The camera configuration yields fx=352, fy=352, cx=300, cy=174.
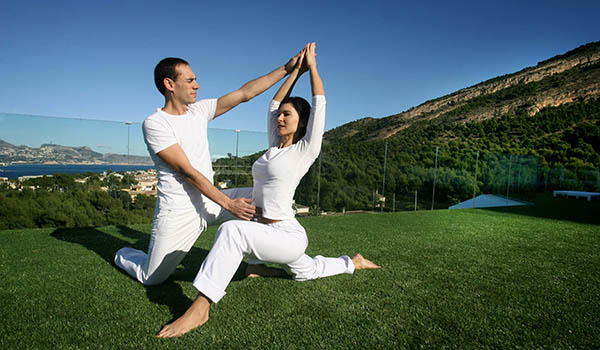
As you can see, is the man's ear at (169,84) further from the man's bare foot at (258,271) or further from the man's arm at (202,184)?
the man's bare foot at (258,271)

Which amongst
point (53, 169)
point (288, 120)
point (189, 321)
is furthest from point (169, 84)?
point (53, 169)

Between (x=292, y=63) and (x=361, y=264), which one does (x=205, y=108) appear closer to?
(x=292, y=63)

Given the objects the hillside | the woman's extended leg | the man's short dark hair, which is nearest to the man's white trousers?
the woman's extended leg

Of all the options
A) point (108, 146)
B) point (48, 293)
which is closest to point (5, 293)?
point (48, 293)

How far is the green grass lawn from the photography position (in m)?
1.46

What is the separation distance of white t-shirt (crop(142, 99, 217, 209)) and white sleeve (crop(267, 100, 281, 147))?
42 cm

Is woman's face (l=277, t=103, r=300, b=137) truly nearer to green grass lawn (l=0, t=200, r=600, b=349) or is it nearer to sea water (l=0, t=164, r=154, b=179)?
green grass lawn (l=0, t=200, r=600, b=349)

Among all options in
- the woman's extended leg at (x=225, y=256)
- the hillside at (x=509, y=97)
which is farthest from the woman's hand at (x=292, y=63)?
the hillside at (x=509, y=97)

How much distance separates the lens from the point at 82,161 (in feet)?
17.0

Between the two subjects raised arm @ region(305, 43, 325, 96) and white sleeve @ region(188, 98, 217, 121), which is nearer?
raised arm @ region(305, 43, 325, 96)

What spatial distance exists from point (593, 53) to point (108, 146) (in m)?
44.0

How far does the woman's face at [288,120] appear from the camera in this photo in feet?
5.92

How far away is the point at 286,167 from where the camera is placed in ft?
5.67

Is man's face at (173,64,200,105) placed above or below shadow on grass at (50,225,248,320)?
above
